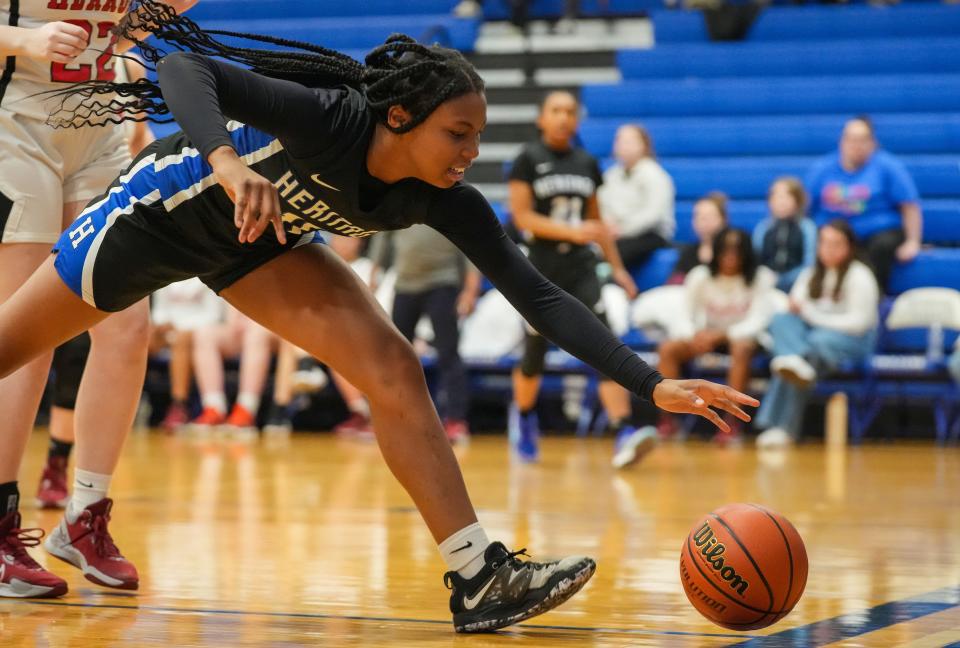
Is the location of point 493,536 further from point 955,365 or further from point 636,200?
point 636,200

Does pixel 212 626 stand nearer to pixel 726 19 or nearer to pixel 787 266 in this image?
pixel 787 266

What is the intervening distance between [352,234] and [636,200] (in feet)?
24.0

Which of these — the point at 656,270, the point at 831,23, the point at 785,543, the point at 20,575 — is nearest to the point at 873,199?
the point at 656,270

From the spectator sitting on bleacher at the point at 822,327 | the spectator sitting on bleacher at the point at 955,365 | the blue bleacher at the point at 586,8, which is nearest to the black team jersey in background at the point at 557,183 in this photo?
the spectator sitting on bleacher at the point at 822,327

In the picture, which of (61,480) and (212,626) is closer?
(212,626)

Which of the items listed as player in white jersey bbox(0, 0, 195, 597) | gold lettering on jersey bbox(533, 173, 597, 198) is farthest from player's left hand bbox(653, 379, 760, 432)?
gold lettering on jersey bbox(533, 173, 597, 198)

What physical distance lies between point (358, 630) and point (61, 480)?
8.75 feet

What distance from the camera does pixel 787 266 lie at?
33.7 ft

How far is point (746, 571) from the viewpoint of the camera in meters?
3.33

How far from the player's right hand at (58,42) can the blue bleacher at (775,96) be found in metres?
9.14

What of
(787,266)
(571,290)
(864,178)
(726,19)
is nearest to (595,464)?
(571,290)

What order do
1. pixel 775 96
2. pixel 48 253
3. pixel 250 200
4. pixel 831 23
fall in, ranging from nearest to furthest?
pixel 250 200, pixel 48 253, pixel 775 96, pixel 831 23

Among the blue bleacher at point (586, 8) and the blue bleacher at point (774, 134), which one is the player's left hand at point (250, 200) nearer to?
the blue bleacher at point (774, 134)

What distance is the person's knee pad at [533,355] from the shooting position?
8.22m
